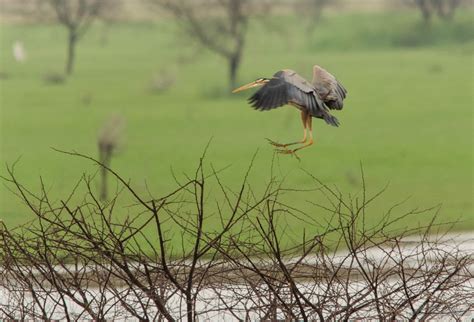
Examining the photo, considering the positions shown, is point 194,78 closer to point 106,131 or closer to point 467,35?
point 467,35

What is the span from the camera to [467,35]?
60.6 ft

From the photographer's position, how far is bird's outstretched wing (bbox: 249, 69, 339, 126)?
322 centimetres

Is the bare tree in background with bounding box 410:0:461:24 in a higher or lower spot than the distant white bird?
higher

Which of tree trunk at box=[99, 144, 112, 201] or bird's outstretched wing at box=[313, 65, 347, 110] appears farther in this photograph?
tree trunk at box=[99, 144, 112, 201]

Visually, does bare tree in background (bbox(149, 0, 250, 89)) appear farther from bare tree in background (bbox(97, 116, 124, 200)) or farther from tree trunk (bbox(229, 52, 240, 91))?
bare tree in background (bbox(97, 116, 124, 200))

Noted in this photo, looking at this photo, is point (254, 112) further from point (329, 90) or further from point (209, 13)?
point (329, 90)

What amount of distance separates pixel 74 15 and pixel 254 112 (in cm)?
396

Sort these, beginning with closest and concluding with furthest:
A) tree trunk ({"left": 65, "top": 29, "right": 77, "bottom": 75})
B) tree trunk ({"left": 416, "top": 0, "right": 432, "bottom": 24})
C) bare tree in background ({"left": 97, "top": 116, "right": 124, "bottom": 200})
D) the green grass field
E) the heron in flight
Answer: the heron in flight
bare tree in background ({"left": 97, "top": 116, "right": 124, "bottom": 200})
the green grass field
tree trunk ({"left": 65, "top": 29, "right": 77, "bottom": 75})
tree trunk ({"left": 416, "top": 0, "right": 432, "bottom": 24})

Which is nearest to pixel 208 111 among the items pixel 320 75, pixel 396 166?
pixel 396 166

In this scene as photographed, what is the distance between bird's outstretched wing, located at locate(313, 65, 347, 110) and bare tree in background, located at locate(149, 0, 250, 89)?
38.5ft

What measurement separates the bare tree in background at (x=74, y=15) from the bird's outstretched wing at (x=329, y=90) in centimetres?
1414

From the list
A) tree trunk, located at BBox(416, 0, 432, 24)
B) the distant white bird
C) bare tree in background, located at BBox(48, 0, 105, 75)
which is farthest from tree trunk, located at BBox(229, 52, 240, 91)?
tree trunk, located at BBox(416, 0, 432, 24)

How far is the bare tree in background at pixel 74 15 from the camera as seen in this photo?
17.3 m

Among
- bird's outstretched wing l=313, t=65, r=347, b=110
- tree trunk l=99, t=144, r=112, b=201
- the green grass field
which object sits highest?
the green grass field
